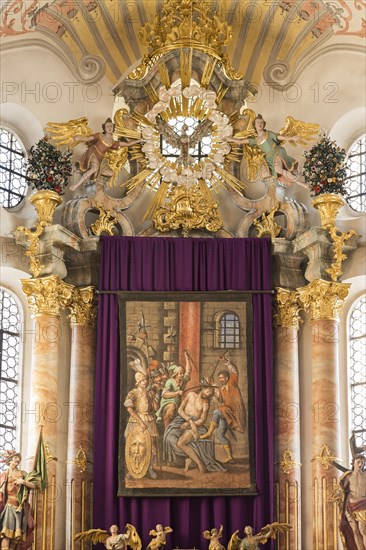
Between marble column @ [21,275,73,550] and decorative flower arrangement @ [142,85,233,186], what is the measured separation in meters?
2.98

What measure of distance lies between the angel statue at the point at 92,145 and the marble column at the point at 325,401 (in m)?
4.29

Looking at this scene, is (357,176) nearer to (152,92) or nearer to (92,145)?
(152,92)

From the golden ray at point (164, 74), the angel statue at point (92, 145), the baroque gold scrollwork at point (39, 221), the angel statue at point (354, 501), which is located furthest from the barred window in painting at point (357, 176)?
the baroque gold scrollwork at point (39, 221)

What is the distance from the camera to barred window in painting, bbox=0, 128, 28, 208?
2917cm

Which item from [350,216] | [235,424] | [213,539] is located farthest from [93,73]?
[213,539]

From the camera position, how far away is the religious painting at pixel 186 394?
2703cm

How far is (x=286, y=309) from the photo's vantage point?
2819 centimetres

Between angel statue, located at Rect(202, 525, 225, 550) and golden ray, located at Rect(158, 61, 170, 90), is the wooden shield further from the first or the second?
golden ray, located at Rect(158, 61, 170, 90)

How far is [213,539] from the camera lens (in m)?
26.3

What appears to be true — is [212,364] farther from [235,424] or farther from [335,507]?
[335,507]

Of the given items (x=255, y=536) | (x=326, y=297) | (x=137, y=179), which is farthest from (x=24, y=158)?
(x=255, y=536)

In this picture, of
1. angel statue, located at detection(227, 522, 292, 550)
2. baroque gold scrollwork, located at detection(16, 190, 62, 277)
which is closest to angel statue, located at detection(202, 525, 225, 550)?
A: angel statue, located at detection(227, 522, 292, 550)

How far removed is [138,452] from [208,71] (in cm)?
735

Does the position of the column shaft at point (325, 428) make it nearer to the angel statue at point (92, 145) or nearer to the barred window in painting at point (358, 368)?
the barred window in painting at point (358, 368)
